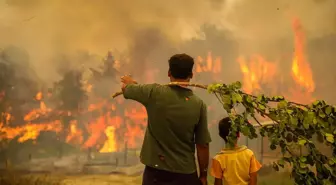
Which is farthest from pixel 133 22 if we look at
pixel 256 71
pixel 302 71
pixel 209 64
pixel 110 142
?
pixel 302 71

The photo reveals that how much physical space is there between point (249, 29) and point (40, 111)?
6.06 feet

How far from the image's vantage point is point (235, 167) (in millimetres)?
1928

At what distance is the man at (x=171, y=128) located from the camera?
5.36 feet

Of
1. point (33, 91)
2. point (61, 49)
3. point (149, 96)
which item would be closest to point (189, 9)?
point (61, 49)

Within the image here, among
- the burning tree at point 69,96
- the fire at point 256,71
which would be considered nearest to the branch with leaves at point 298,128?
the fire at point 256,71

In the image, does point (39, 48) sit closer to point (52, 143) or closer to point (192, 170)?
point (52, 143)

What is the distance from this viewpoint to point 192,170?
168cm

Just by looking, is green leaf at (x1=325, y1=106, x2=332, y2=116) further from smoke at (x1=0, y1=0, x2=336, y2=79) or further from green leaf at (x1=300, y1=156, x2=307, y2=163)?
smoke at (x1=0, y1=0, x2=336, y2=79)

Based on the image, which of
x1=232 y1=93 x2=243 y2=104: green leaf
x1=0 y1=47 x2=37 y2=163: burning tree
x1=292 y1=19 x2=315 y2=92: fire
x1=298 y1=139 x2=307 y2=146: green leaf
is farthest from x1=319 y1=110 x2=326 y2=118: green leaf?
x1=0 y1=47 x2=37 y2=163: burning tree

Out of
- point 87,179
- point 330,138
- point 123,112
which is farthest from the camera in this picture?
point 123,112

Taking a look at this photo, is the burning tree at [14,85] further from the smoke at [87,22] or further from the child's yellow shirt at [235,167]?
the child's yellow shirt at [235,167]

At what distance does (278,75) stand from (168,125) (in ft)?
5.99

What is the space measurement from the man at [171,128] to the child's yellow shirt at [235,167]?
0.29 meters

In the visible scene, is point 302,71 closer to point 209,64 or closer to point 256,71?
point 256,71
